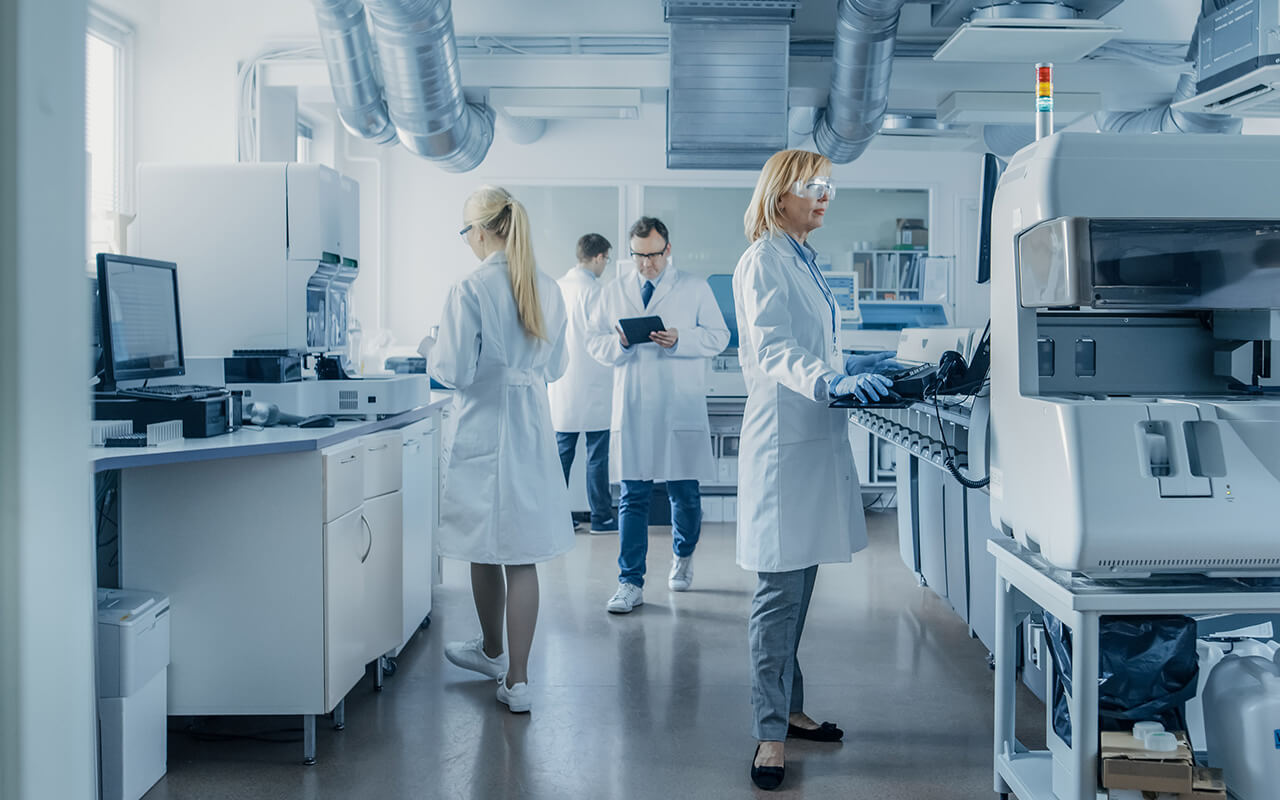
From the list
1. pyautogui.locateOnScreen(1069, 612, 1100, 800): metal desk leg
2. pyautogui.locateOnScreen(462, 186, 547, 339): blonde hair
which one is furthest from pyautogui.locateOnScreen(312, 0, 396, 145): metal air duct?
pyautogui.locateOnScreen(1069, 612, 1100, 800): metal desk leg

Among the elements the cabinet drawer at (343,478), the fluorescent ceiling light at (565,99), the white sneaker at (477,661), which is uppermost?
the fluorescent ceiling light at (565,99)

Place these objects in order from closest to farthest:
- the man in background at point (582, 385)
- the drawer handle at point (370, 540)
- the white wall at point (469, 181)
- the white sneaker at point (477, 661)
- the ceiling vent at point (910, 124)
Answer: the drawer handle at point (370, 540)
the white sneaker at point (477, 661)
the man in background at point (582, 385)
the ceiling vent at point (910, 124)
the white wall at point (469, 181)

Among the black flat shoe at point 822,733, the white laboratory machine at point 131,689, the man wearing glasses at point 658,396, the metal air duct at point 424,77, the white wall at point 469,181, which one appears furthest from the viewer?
the white wall at point 469,181

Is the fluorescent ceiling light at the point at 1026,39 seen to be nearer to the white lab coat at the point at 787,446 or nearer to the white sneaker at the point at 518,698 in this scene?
the white lab coat at the point at 787,446

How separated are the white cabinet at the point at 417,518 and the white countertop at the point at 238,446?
0.31 m

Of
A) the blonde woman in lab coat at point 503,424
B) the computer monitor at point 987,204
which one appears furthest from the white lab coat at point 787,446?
the blonde woman in lab coat at point 503,424

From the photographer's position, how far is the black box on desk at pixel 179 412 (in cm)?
220

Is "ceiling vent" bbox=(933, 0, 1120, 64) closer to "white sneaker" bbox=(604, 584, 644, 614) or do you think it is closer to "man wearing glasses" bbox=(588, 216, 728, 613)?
"man wearing glasses" bbox=(588, 216, 728, 613)

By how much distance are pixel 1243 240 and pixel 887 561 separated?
3033 mm

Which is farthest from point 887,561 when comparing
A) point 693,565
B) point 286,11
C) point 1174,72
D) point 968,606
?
point 286,11

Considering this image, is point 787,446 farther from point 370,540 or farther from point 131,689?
point 131,689

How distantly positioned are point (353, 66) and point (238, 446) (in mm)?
1945

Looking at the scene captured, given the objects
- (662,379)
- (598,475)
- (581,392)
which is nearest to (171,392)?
(662,379)

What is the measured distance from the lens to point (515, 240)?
271 centimetres
